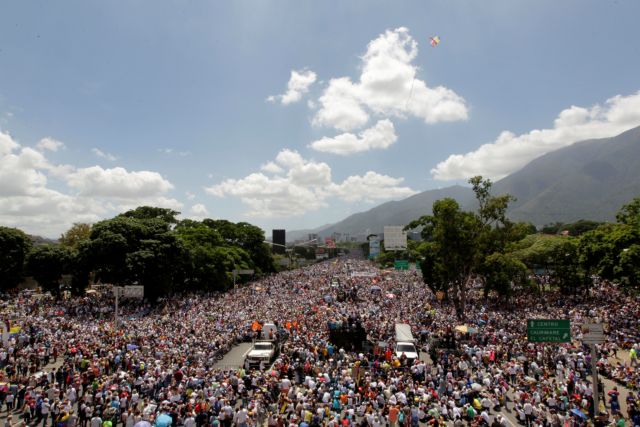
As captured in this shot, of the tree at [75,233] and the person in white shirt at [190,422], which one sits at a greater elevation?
the tree at [75,233]

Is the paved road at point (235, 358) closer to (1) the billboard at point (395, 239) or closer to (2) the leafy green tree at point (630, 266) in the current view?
(2) the leafy green tree at point (630, 266)

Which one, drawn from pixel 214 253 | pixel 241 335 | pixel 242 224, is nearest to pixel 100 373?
pixel 241 335

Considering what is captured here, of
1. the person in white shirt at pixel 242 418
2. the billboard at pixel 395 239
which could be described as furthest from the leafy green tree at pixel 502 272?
the billboard at pixel 395 239

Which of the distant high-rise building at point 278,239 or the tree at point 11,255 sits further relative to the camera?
the distant high-rise building at point 278,239

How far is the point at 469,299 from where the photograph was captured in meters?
46.3

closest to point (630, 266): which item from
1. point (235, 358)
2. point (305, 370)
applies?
point (305, 370)

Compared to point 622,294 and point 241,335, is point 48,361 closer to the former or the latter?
point 241,335

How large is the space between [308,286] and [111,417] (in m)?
39.7

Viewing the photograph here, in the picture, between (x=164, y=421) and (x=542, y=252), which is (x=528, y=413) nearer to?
(x=164, y=421)

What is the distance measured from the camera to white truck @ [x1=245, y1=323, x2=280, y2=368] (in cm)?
2208

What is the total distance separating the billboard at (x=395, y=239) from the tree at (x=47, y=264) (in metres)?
55.8

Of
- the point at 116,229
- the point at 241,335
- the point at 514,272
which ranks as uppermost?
the point at 116,229

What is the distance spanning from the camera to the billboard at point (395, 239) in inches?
3159

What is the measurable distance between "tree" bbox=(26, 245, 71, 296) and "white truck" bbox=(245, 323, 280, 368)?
27.8 meters
